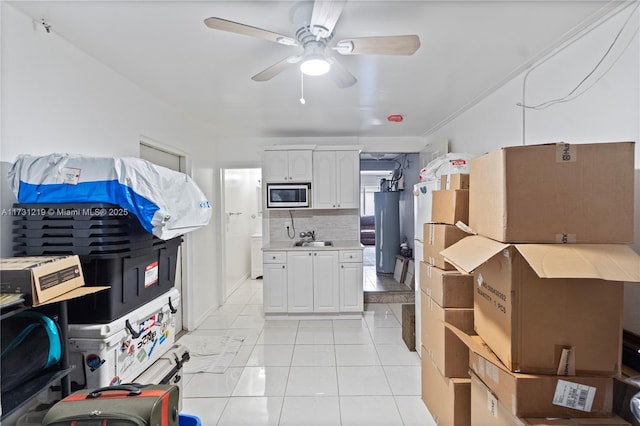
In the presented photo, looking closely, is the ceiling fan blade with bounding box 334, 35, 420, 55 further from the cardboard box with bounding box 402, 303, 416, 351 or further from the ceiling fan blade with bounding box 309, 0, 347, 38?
the cardboard box with bounding box 402, 303, 416, 351

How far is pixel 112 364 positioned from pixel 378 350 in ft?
7.64

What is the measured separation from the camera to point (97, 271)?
1297 mm

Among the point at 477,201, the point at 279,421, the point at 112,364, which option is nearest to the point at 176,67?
the point at 112,364

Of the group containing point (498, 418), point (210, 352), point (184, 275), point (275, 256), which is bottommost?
point (210, 352)

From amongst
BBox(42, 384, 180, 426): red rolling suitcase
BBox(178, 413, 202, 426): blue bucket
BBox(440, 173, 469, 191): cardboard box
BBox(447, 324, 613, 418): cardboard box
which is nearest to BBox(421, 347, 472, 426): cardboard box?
BBox(447, 324, 613, 418): cardboard box

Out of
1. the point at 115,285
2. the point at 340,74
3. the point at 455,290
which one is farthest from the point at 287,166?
the point at 115,285

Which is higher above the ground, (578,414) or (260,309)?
(578,414)

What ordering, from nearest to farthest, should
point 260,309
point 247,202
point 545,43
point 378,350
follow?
point 545,43, point 378,350, point 260,309, point 247,202

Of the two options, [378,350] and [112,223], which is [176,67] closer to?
[112,223]

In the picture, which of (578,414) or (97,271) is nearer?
(578,414)

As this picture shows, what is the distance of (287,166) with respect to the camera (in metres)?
3.89

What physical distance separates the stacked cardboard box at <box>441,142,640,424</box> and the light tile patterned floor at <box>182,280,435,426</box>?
1103mm

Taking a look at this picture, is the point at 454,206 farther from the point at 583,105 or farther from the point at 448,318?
the point at 583,105

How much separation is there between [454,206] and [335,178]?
89.1 inches
